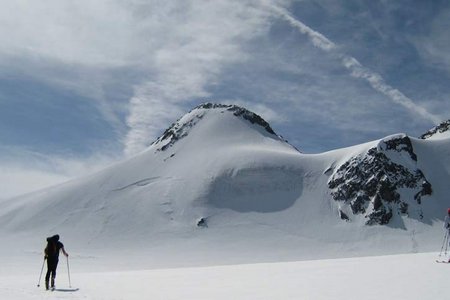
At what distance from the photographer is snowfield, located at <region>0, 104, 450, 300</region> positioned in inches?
2800

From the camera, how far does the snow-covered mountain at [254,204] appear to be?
75.8m

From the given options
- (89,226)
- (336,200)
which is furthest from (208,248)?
(336,200)

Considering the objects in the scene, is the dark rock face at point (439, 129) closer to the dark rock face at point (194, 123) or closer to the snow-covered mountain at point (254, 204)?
the snow-covered mountain at point (254, 204)

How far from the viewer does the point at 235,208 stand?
287ft

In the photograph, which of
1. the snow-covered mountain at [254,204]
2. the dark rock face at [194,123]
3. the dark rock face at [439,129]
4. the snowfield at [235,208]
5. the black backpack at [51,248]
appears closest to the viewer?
the black backpack at [51,248]

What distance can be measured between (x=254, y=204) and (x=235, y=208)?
4020mm

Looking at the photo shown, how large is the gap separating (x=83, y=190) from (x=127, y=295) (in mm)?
88974

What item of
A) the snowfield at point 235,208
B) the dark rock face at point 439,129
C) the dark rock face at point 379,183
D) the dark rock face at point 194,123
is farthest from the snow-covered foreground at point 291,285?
the dark rock face at point 439,129

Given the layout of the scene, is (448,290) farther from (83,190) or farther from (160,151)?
(160,151)

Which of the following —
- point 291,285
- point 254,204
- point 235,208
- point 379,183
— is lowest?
point 291,285

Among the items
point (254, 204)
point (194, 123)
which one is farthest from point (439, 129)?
point (194, 123)

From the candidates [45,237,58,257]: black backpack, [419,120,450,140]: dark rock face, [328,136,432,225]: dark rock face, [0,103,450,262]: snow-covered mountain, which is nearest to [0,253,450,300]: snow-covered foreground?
[45,237,58,257]: black backpack

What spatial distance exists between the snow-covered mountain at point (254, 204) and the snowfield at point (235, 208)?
0.22m

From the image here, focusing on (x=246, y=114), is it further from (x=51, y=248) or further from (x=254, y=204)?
(x=51, y=248)
